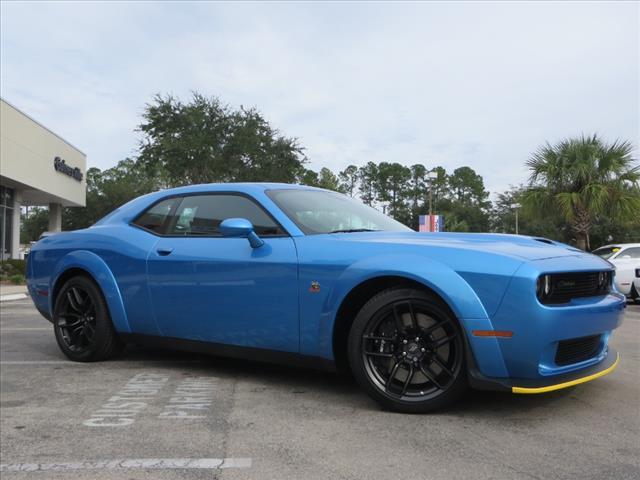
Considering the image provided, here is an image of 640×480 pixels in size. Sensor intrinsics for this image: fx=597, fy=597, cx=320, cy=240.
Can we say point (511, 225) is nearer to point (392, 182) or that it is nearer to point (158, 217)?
point (392, 182)

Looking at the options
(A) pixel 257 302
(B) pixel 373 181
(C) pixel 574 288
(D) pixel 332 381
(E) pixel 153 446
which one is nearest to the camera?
(E) pixel 153 446

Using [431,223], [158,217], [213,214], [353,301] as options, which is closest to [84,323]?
[158,217]

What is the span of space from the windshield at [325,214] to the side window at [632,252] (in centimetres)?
991

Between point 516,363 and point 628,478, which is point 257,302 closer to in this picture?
point 516,363

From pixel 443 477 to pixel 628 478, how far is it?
0.77 m

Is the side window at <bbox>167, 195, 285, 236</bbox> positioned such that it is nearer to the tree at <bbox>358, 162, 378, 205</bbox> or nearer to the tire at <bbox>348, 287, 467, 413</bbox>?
the tire at <bbox>348, 287, 467, 413</bbox>

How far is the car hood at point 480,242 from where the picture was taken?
3.36 meters

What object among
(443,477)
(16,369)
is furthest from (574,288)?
(16,369)

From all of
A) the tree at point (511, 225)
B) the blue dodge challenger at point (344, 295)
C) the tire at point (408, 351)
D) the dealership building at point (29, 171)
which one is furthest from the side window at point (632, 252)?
the tree at point (511, 225)

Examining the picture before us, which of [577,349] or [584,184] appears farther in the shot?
[584,184]

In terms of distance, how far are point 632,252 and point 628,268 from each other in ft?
2.03

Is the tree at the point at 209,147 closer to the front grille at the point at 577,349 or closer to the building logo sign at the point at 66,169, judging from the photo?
the building logo sign at the point at 66,169

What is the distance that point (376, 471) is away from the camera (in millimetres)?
2586

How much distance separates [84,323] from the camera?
5.05 m
